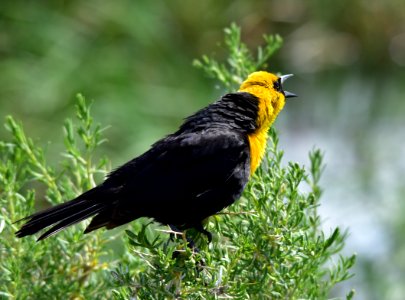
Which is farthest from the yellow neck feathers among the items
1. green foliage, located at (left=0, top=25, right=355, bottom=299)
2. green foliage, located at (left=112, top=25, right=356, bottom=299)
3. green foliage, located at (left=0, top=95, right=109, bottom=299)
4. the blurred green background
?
the blurred green background

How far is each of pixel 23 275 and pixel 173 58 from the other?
178 inches

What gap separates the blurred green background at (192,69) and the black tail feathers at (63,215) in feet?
11.3

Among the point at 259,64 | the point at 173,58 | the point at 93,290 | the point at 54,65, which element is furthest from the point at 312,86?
the point at 93,290

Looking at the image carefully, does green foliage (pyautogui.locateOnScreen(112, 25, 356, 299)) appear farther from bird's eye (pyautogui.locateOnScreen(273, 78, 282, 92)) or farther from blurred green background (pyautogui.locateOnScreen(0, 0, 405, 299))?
blurred green background (pyautogui.locateOnScreen(0, 0, 405, 299))

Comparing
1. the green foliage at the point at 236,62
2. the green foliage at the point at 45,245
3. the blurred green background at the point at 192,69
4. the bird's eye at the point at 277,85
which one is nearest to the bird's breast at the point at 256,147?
the green foliage at the point at 236,62

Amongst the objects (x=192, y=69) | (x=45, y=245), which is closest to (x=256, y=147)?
(x=45, y=245)

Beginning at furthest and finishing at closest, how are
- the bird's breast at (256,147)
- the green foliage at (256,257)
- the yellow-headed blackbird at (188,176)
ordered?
the bird's breast at (256,147), the yellow-headed blackbird at (188,176), the green foliage at (256,257)

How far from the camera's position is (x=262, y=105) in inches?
125

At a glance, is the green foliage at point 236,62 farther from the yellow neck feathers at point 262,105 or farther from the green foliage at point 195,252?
the green foliage at point 195,252

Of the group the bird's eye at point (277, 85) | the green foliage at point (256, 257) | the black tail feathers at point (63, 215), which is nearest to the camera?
the green foliage at point (256, 257)

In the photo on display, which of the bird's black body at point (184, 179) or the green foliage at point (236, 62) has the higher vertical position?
the green foliage at point (236, 62)

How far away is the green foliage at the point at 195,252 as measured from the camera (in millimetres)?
2363

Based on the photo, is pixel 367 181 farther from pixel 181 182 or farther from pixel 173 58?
pixel 181 182

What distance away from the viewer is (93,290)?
8.90ft
